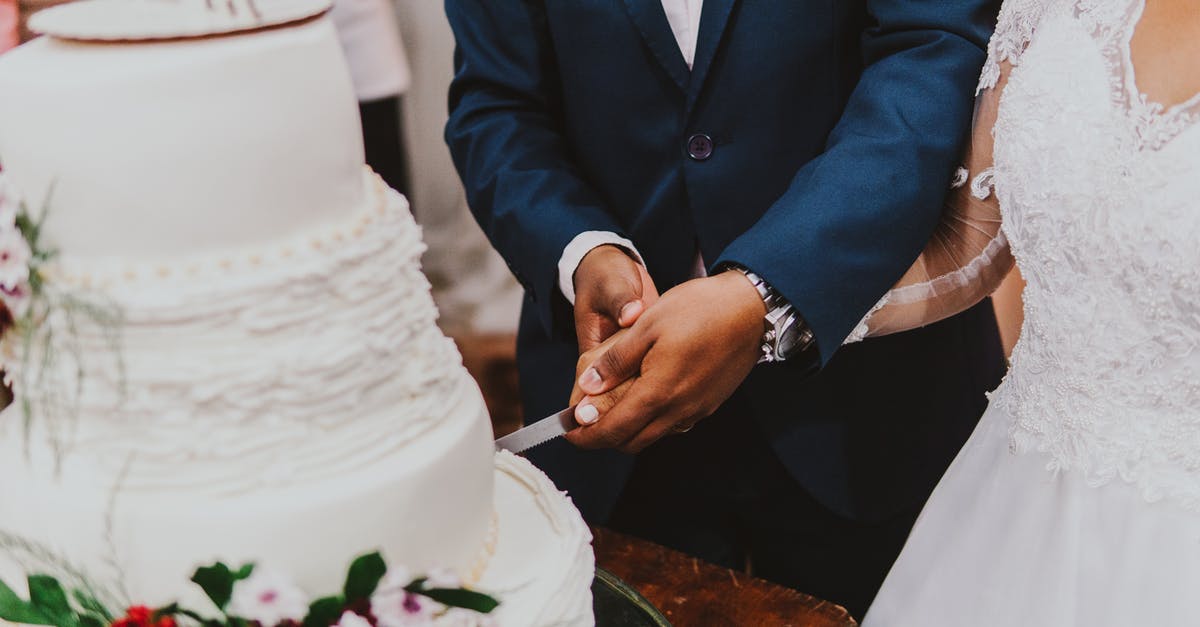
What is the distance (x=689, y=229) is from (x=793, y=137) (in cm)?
21

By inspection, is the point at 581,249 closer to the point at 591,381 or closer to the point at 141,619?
the point at 591,381

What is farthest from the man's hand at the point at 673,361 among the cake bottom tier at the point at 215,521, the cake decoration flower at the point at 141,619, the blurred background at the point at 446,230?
the blurred background at the point at 446,230

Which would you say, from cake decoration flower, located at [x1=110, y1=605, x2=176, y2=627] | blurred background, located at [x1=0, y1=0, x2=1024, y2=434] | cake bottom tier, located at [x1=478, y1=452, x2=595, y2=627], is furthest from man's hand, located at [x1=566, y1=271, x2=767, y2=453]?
blurred background, located at [x1=0, y1=0, x2=1024, y2=434]

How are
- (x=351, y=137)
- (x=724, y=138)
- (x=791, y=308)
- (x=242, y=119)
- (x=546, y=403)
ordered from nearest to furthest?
(x=242, y=119), (x=351, y=137), (x=791, y=308), (x=724, y=138), (x=546, y=403)

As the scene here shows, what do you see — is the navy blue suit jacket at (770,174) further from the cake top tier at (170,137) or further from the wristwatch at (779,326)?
the cake top tier at (170,137)

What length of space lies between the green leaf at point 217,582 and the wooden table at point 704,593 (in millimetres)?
745

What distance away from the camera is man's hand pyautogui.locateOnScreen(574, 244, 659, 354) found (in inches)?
60.0

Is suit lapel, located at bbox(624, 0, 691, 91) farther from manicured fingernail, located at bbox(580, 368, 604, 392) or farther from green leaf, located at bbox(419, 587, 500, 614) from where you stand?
green leaf, located at bbox(419, 587, 500, 614)

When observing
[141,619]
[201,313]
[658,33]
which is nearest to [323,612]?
[141,619]

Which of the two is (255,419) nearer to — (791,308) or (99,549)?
(99,549)

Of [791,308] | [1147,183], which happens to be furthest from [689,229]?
[1147,183]

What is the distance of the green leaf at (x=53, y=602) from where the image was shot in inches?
38.5

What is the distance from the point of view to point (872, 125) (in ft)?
4.97

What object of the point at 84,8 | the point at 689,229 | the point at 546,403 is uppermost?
the point at 84,8
